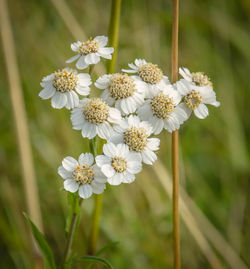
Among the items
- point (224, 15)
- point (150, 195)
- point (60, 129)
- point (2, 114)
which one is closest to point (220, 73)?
point (224, 15)

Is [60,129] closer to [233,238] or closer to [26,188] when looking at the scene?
[26,188]

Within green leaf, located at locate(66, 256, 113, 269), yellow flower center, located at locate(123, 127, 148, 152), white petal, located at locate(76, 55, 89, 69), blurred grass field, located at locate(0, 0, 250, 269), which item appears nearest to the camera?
green leaf, located at locate(66, 256, 113, 269)

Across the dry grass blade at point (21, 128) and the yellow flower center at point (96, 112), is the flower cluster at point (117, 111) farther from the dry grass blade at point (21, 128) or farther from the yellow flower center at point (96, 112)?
the dry grass blade at point (21, 128)

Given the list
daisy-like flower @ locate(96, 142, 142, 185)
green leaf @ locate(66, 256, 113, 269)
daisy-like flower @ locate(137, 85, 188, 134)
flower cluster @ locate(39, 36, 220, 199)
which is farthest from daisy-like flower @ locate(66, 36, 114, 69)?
green leaf @ locate(66, 256, 113, 269)

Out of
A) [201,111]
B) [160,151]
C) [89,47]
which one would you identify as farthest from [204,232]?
[89,47]

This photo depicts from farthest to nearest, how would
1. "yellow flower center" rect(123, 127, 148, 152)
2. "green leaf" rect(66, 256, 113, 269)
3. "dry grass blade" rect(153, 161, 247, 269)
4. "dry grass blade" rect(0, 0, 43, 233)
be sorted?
"dry grass blade" rect(153, 161, 247, 269) < "dry grass blade" rect(0, 0, 43, 233) < "yellow flower center" rect(123, 127, 148, 152) < "green leaf" rect(66, 256, 113, 269)

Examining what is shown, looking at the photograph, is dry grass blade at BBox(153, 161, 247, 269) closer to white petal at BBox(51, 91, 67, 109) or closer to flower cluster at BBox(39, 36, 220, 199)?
flower cluster at BBox(39, 36, 220, 199)

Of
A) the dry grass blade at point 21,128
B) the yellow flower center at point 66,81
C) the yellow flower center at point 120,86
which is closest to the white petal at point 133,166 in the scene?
the yellow flower center at point 120,86
